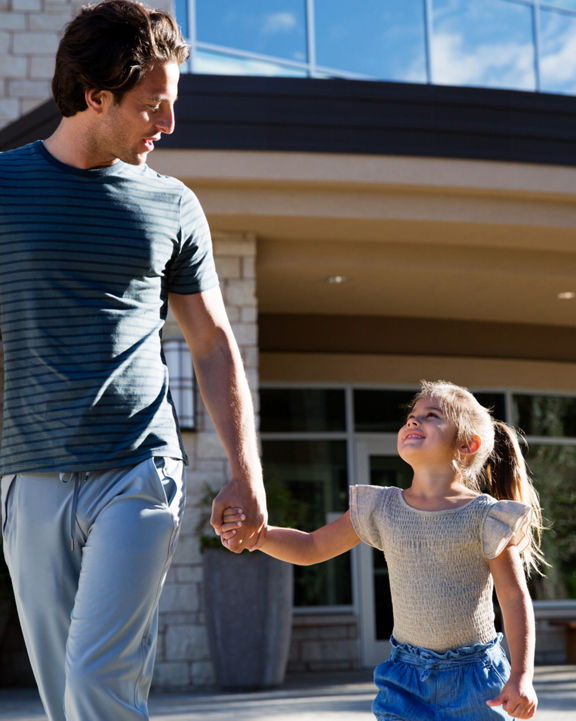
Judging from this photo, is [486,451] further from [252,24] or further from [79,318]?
[252,24]

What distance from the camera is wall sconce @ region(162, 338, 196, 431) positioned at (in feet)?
26.3

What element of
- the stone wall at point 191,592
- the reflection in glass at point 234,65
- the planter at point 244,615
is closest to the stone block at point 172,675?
the stone wall at point 191,592

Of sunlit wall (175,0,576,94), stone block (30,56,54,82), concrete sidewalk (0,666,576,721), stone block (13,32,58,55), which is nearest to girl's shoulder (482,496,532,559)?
concrete sidewalk (0,666,576,721)

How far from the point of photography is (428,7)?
396 inches

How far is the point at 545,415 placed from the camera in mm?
11688

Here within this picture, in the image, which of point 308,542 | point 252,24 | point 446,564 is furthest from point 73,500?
point 252,24

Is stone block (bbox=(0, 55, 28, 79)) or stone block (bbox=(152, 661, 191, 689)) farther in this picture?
stone block (bbox=(0, 55, 28, 79))

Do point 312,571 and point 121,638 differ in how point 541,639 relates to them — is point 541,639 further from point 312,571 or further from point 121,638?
point 121,638

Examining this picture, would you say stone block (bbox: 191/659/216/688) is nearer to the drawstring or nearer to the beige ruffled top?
the beige ruffled top

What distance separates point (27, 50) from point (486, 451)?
709 cm

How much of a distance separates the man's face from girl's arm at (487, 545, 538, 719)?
5.17 feet

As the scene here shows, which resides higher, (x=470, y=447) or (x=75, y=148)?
(x=75, y=148)

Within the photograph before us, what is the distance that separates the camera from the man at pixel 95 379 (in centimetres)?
220

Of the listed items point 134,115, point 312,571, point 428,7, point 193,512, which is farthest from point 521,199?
point 134,115
